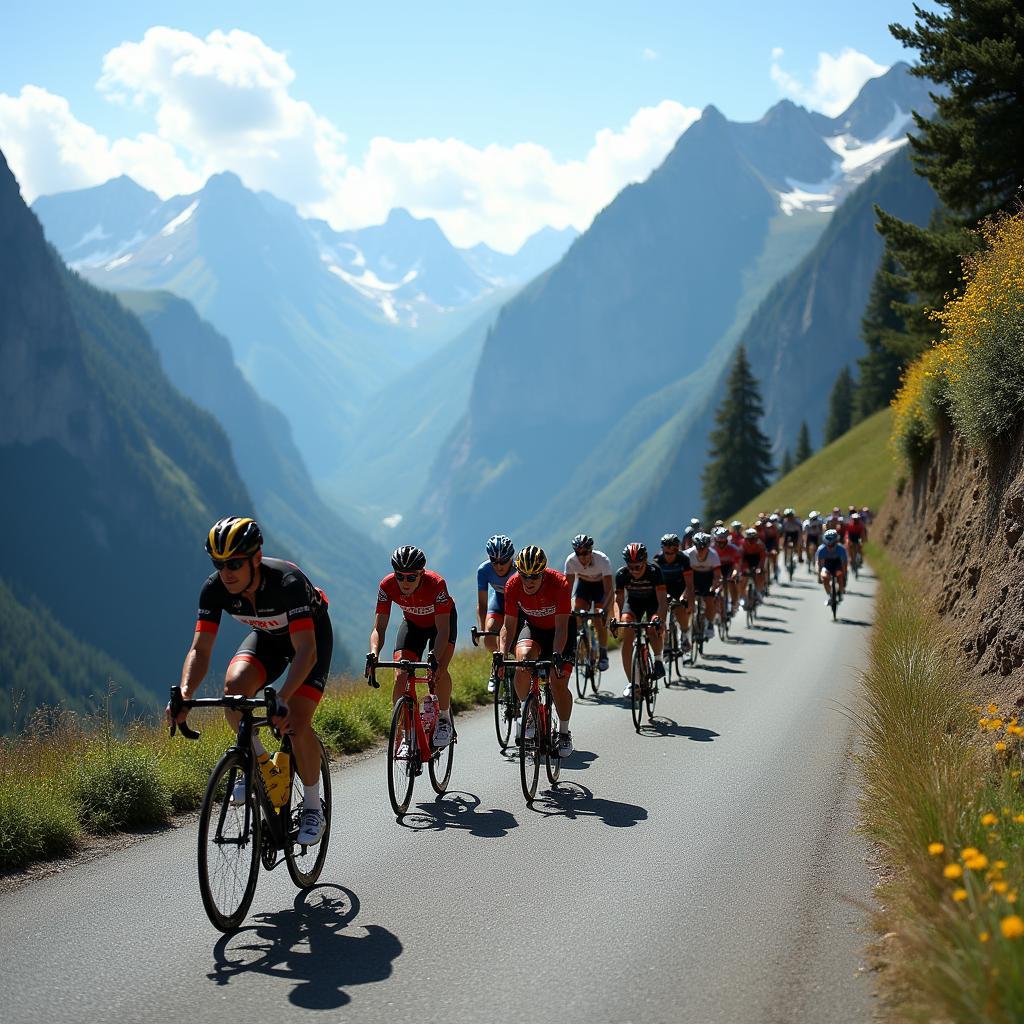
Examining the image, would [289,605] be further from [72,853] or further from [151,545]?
[151,545]

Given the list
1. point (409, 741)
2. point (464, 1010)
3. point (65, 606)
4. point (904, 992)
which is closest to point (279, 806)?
point (464, 1010)

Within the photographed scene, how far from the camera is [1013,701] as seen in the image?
8.37 metres

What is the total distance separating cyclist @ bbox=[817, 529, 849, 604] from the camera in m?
24.7

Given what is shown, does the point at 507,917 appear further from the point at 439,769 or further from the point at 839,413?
the point at 839,413

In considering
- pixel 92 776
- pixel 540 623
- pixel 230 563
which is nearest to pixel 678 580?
pixel 540 623

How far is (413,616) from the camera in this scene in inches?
367

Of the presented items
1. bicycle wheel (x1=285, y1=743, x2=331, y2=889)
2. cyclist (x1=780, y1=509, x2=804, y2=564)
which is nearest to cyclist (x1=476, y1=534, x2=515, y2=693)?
bicycle wheel (x1=285, y1=743, x2=331, y2=889)

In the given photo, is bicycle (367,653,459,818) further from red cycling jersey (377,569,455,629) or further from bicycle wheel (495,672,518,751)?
bicycle wheel (495,672,518,751)

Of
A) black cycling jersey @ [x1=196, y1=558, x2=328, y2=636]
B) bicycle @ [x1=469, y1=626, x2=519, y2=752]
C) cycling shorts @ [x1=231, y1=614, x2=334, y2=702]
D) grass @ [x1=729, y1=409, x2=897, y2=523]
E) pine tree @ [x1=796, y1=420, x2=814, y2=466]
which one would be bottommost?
bicycle @ [x1=469, y1=626, x2=519, y2=752]

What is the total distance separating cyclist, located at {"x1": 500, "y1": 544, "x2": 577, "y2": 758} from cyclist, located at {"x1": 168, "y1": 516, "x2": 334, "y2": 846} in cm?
299

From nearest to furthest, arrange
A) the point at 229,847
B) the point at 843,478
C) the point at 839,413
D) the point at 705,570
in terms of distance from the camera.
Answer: the point at 229,847, the point at 705,570, the point at 843,478, the point at 839,413

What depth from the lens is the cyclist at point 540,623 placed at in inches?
364

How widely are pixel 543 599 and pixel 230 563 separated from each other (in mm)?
4344

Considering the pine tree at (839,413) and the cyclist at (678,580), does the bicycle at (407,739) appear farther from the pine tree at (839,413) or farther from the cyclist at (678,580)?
the pine tree at (839,413)
